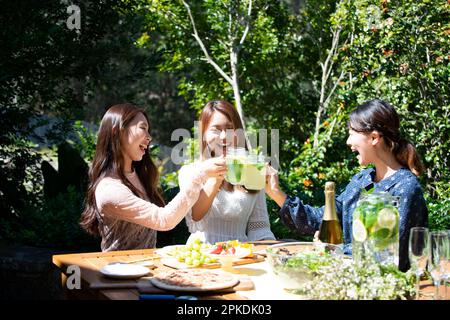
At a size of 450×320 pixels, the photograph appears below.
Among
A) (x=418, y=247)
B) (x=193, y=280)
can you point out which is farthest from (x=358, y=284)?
(x=193, y=280)

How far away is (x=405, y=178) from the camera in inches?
106

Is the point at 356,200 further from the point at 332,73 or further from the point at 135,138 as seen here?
the point at 332,73

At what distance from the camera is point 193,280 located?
2291mm

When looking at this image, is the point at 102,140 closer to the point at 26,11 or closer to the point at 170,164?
the point at 26,11

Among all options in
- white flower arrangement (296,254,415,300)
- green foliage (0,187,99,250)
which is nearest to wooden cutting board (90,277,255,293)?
white flower arrangement (296,254,415,300)

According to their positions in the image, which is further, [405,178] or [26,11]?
[26,11]

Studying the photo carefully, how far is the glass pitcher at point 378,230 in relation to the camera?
2238 mm

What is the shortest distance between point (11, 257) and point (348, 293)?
274 cm

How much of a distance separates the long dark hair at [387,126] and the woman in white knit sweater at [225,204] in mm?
890

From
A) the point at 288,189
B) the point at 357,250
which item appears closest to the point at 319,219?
the point at 357,250

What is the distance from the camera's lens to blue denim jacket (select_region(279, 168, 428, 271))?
256cm

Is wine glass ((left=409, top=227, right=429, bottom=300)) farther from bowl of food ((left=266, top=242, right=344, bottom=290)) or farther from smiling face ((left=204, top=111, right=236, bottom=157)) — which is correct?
smiling face ((left=204, top=111, right=236, bottom=157))

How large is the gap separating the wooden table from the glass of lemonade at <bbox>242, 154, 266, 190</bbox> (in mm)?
339
